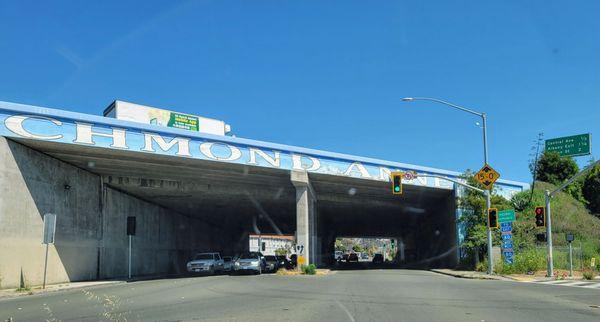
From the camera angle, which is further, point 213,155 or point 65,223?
point 213,155

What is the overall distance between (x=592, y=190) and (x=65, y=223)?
54.8 metres

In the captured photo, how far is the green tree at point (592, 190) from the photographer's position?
202 ft

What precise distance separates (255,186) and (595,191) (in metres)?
40.1

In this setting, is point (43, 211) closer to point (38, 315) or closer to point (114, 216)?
point (114, 216)

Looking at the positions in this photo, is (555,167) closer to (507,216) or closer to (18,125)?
(507,216)

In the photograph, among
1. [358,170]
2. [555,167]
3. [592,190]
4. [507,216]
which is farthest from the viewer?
[555,167]

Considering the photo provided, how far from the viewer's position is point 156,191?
40.1 m

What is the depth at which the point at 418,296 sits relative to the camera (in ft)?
61.1

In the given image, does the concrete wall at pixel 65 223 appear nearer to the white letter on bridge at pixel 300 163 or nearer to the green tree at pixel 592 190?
the white letter on bridge at pixel 300 163

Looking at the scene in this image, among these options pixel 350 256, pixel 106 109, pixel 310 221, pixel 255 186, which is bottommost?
pixel 350 256

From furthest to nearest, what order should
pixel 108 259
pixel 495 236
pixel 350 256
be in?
pixel 350 256 < pixel 495 236 < pixel 108 259

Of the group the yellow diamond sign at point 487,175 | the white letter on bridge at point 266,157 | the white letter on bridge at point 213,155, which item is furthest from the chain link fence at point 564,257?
the white letter on bridge at point 213,155

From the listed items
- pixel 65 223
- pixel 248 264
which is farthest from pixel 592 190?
pixel 65 223

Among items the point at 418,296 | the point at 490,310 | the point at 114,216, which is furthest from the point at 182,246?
the point at 490,310
